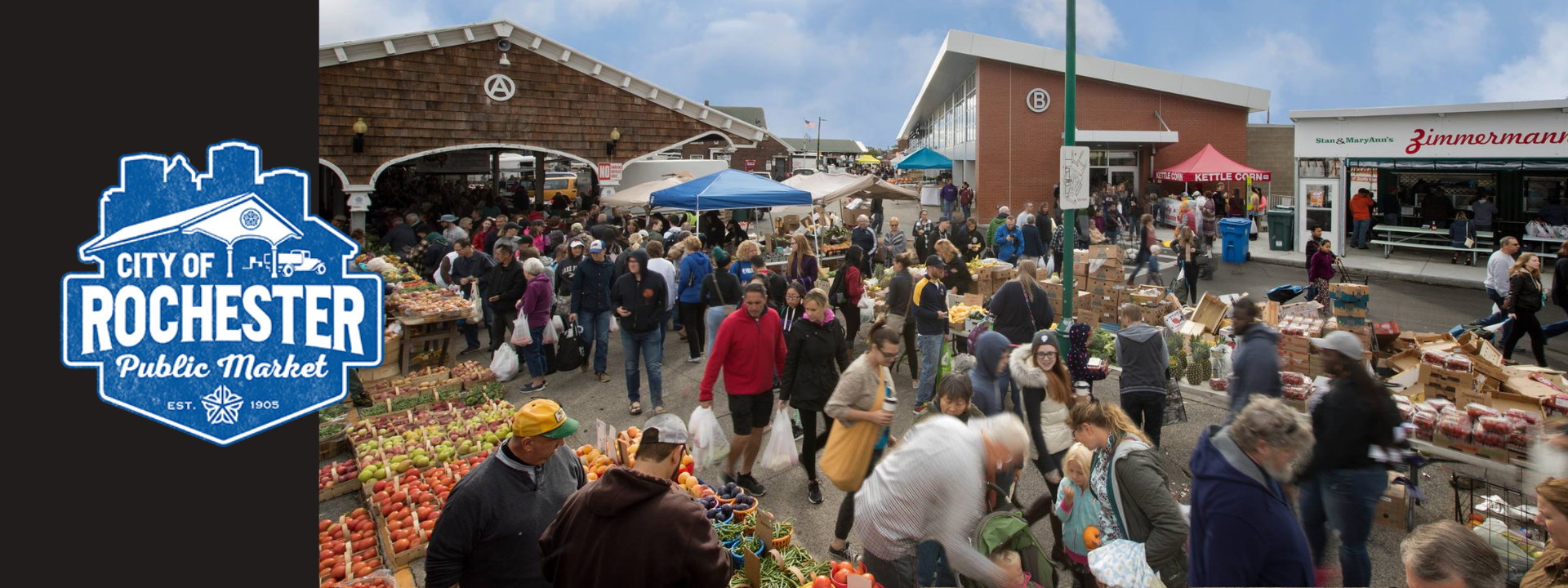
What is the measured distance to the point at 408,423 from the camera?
7434 mm

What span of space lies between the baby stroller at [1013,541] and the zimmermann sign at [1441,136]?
62.0 feet

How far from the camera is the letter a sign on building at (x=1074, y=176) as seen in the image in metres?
8.42

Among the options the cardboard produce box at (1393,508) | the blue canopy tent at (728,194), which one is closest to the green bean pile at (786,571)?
the cardboard produce box at (1393,508)

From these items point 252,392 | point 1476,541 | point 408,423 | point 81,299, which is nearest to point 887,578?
point 1476,541

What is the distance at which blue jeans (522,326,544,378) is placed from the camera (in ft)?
30.0

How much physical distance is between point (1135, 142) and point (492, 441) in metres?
24.5

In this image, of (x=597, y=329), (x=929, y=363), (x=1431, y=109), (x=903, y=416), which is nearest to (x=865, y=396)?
(x=929, y=363)

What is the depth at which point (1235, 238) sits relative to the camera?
60.7 feet

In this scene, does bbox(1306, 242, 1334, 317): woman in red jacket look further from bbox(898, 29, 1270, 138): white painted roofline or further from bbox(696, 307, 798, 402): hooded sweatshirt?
bbox(898, 29, 1270, 138): white painted roofline

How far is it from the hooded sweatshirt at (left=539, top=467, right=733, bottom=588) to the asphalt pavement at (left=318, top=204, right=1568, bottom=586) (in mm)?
2695

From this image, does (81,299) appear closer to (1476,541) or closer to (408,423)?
(1476,541)

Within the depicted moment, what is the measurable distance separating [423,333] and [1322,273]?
1116 centimetres

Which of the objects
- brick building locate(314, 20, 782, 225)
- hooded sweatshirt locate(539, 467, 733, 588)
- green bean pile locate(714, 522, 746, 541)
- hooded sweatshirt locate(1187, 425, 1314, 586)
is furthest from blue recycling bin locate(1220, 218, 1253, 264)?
hooded sweatshirt locate(539, 467, 733, 588)

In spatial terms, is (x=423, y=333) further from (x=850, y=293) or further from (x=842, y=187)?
(x=842, y=187)
